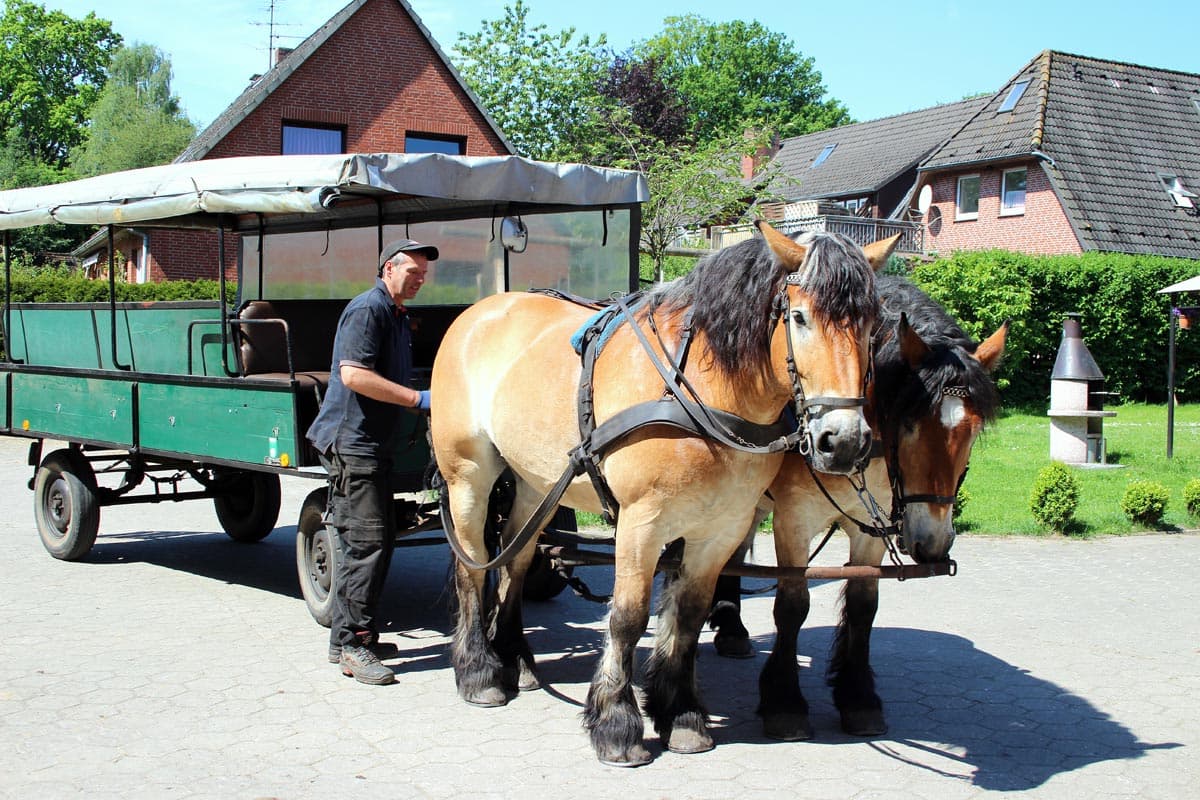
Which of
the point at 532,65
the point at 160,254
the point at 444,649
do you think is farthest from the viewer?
the point at 532,65

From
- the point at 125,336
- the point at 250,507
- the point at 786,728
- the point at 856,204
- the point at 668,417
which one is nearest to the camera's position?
the point at 668,417

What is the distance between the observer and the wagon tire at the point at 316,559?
5855 mm

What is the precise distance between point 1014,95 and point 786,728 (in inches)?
1084

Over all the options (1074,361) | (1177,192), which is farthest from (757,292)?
(1177,192)

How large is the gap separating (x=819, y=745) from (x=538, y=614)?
2.63m

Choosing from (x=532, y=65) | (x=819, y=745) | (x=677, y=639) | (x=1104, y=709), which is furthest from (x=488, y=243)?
(x=532, y=65)

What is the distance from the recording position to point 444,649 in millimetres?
5723

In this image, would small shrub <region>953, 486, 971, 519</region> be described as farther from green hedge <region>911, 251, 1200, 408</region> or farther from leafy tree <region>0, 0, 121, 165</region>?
leafy tree <region>0, 0, 121, 165</region>

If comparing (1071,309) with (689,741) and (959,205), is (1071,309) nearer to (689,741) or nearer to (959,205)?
(959,205)

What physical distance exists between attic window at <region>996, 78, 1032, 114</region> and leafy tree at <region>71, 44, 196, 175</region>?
32724 mm

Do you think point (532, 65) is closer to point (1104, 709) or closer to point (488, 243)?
point (488, 243)

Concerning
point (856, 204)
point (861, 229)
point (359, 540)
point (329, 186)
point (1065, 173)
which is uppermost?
point (856, 204)

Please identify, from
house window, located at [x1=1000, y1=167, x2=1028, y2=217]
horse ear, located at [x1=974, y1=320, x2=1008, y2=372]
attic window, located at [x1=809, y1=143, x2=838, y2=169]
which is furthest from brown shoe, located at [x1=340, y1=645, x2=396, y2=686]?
attic window, located at [x1=809, y1=143, x2=838, y2=169]

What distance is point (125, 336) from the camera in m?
7.67
